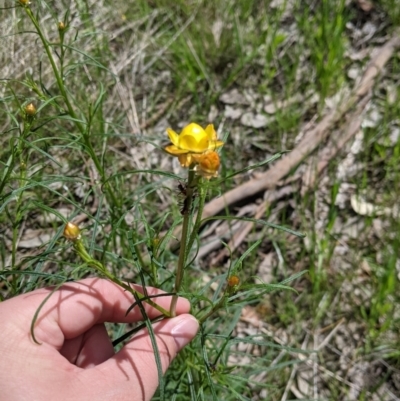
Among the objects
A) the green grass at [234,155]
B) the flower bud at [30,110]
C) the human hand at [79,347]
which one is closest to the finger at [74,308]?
the human hand at [79,347]

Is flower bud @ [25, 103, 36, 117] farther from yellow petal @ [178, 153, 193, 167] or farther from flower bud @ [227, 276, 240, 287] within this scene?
flower bud @ [227, 276, 240, 287]

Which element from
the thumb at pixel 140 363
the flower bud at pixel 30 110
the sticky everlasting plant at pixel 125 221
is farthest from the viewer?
the flower bud at pixel 30 110

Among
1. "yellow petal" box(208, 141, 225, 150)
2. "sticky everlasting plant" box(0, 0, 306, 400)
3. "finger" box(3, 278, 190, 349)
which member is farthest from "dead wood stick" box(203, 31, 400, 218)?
"yellow petal" box(208, 141, 225, 150)

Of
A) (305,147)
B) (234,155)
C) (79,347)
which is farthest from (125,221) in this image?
(305,147)

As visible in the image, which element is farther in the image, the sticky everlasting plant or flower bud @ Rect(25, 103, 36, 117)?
flower bud @ Rect(25, 103, 36, 117)

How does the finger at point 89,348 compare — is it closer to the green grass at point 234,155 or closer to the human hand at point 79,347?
the human hand at point 79,347

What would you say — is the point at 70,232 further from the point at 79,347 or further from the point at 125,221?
the point at 125,221
